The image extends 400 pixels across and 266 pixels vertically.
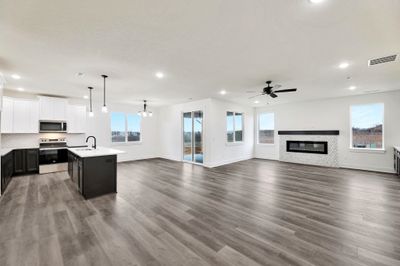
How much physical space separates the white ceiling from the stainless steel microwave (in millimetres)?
1873

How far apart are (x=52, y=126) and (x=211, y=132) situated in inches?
223

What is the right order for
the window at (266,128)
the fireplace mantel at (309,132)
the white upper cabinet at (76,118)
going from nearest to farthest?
1. the white upper cabinet at (76,118)
2. the fireplace mantel at (309,132)
3. the window at (266,128)

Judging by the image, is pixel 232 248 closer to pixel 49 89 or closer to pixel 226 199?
pixel 226 199

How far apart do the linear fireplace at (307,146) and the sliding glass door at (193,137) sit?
13.6ft

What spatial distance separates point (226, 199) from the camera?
12.0ft

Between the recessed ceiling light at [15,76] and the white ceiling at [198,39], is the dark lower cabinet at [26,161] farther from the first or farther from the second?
the recessed ceiling light at [15,76]

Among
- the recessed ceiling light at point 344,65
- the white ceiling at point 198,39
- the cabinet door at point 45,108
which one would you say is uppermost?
the white ceiling at point 198,39

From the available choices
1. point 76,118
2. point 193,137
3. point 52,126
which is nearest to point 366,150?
point 193,137

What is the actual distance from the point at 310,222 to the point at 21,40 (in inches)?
202

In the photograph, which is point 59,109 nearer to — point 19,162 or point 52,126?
point 52,126

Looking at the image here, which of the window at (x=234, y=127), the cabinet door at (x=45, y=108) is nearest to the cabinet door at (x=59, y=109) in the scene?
the cabinet door at (x=45, y=108)

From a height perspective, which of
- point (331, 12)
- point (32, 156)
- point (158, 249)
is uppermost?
point (331, 12)

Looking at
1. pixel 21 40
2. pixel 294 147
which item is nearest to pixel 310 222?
pixel 21 40

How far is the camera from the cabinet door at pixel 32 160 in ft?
18.4
